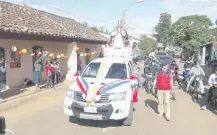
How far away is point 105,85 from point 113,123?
130cm

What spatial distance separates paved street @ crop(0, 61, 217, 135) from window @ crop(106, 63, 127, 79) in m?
1.45

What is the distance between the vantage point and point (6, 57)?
46.4 ft

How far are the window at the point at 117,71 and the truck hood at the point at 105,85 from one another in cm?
46

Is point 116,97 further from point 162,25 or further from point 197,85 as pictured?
point 162,25

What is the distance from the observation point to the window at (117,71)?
28.7 feet

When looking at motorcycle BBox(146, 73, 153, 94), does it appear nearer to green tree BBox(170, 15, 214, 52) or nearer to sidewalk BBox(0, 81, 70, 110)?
sidewalk BBox(0, 81, 70, 110)

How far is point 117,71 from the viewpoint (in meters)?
8.95

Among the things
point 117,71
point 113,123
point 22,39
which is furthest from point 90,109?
point 22,39

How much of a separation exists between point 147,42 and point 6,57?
3661cm

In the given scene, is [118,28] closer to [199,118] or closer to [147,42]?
[199,118]

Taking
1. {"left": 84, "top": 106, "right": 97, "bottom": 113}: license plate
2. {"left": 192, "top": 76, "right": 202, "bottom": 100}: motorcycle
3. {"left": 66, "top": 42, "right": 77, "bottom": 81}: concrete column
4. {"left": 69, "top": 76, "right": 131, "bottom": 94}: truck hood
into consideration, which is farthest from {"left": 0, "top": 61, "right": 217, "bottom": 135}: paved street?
{"left": 66, "top": 42, "right": 77, "bottom": 81}: concrete column

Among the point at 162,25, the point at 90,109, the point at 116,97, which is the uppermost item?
the point at 162,25

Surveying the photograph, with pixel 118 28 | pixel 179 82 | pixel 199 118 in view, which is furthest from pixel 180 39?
pixel 199 118

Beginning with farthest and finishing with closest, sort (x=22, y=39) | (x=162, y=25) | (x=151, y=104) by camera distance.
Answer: (x=162, y=25) < (x=22, y=39) < (x=151, y=104)
